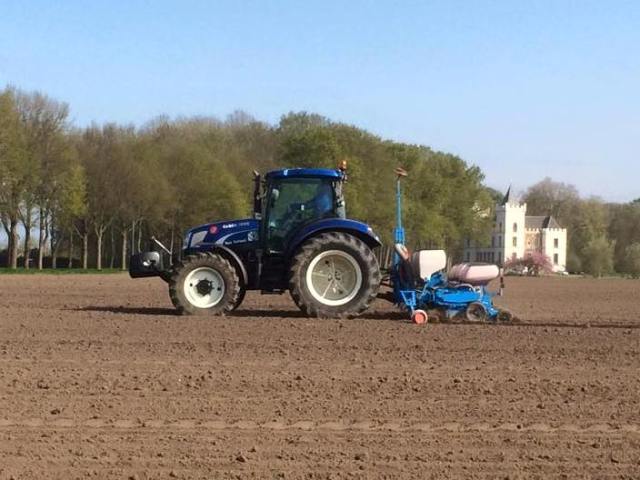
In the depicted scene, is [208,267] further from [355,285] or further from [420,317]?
[420,317]

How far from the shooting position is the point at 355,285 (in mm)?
13203

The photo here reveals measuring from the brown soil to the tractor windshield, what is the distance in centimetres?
195

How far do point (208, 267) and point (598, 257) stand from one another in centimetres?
7018

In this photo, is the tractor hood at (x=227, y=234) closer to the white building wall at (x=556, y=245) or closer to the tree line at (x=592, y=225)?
the tree line at (x=592, y=225)

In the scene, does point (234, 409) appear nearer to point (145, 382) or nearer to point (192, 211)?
point (145, 382)

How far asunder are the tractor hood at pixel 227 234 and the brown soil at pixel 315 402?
1949 millimetres

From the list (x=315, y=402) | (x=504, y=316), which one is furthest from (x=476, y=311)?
(x=315, y=402)

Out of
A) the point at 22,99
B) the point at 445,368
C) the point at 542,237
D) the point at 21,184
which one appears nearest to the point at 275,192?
the point at 445,368

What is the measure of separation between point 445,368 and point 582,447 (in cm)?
291

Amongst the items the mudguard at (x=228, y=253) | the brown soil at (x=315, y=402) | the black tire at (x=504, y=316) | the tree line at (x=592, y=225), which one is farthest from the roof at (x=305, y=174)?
the tree line at (x=592, y=225)

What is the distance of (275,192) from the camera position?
43.5 ft

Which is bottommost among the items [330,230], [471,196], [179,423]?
[179,423]

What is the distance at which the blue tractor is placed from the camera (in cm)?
1302

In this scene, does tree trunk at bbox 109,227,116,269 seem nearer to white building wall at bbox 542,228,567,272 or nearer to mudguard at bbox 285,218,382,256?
mudguard at bbox 285,218,382,256
